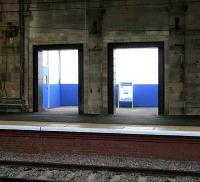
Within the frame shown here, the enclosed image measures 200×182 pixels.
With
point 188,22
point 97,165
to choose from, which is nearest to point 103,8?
point 188,22

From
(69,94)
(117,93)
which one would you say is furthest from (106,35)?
(69,94)

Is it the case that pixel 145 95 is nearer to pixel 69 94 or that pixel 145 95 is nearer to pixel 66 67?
pixel 69 94

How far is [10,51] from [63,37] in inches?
107

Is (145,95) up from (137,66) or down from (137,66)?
down

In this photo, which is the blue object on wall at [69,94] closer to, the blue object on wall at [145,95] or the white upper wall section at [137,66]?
the blue object on wall at [145,95]

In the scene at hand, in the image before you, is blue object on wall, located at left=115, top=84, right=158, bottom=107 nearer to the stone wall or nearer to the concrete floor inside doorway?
the concrete floor inside doorway

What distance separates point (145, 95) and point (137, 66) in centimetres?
198

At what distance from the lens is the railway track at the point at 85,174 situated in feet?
28.2

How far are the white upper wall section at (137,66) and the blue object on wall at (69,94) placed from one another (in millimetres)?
3115

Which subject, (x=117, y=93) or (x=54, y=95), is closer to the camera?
(x=54, y=95)

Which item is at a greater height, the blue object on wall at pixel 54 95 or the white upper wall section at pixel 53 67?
the white upper wall section at pixel 53 67

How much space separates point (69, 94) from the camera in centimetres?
2734

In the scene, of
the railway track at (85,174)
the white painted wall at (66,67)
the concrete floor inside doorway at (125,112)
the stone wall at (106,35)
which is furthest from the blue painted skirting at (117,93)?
the railway track at (85,174)

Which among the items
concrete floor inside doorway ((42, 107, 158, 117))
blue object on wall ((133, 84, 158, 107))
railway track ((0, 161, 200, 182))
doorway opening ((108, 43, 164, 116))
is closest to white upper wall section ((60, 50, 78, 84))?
doorway opening ((108, 43, 164, 116))
